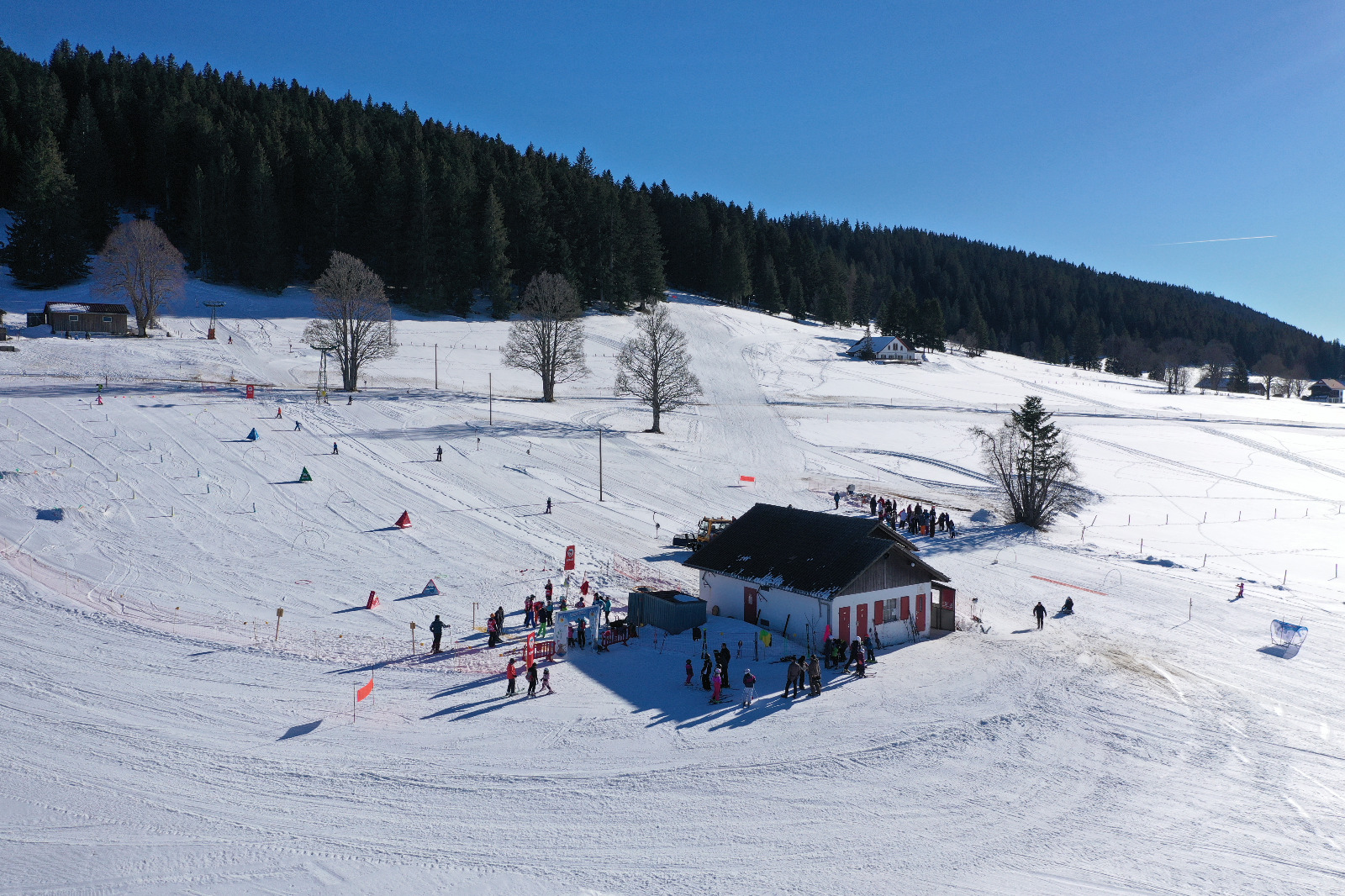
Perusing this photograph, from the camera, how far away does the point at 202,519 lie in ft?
100

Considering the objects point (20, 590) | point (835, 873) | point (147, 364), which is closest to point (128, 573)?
point (20, 590)

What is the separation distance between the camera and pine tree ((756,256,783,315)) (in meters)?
110

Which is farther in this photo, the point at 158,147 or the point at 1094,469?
the point at 158,147

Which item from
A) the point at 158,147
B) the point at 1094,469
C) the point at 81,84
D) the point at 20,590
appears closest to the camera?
the point at 20,590

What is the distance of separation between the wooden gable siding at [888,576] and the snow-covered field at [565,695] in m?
1.97

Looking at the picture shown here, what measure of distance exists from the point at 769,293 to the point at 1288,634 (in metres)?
90.1

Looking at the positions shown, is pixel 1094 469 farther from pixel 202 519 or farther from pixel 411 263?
pixel 411 263

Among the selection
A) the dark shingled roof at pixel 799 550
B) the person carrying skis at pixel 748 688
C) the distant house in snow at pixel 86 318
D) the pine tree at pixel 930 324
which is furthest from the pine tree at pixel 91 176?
the pine tree at pixel 930 324

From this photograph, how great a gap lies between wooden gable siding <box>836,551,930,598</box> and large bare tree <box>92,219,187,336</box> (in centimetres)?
5891

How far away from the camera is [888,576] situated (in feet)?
80.5

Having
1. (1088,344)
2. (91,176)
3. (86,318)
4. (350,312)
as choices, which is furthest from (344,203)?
(1088,344)

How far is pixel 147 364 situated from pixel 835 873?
2217 inches

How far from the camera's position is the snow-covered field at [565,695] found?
1270 cm

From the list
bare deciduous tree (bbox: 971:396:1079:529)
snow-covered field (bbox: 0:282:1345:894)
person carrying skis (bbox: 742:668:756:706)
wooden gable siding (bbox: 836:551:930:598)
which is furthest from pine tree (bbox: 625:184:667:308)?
person carrying skis (bbox: 742:668:756:706)
